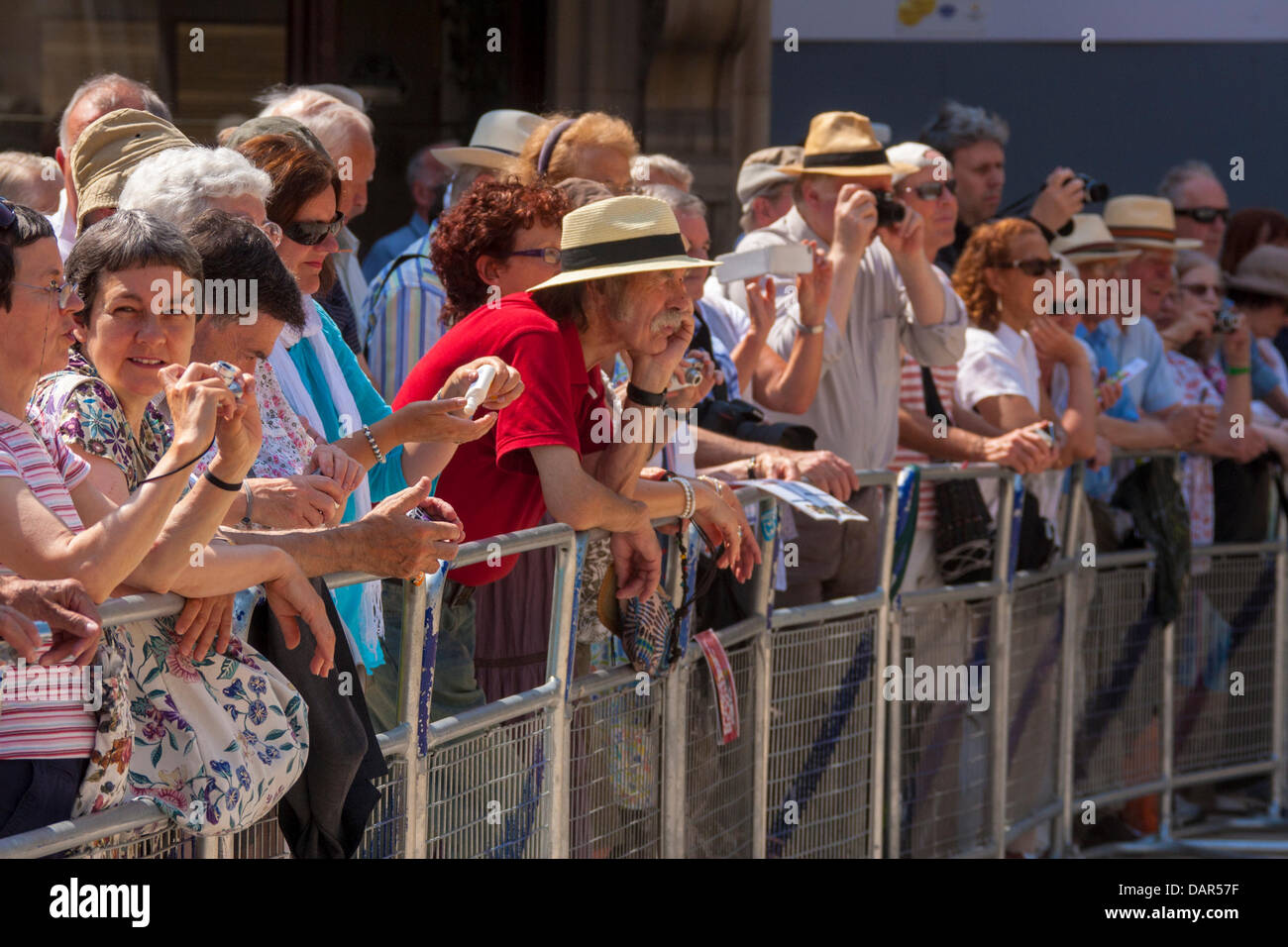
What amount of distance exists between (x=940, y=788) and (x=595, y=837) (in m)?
1.90

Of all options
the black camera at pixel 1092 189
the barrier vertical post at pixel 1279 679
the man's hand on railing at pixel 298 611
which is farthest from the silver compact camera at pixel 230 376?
the barrier vertical post at pixel 1279 679

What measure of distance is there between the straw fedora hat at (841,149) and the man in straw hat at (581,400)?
66.2 inches

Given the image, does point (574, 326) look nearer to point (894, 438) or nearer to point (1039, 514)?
point (894, 438)

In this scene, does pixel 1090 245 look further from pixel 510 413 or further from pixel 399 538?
pixel 399 538

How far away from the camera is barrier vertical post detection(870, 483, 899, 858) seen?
202 inches

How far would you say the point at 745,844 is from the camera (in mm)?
4645

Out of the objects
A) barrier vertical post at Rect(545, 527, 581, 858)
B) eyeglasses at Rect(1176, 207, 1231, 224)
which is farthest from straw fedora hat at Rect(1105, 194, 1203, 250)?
barrier vertical post at Rect(545, 527, 581, 858)

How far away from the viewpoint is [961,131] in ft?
23.4

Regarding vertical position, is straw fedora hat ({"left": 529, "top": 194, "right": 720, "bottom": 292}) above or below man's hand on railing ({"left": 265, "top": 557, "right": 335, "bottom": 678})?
above

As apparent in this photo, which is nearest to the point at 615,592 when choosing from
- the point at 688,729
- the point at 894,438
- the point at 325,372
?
the point at 688,729

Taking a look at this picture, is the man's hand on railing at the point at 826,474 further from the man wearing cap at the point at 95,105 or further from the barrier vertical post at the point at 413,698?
the man wearing cap at the point at 95,105

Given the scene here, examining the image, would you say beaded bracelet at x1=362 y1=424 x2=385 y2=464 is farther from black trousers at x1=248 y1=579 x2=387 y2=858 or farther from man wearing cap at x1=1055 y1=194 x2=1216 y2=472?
man wearing cap at x1=1055 y1=194 x2=1216 y2=472

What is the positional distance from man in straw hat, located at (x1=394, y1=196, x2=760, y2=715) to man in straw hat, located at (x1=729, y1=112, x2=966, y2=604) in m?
1.32

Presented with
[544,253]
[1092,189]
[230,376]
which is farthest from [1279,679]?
[230,376]
